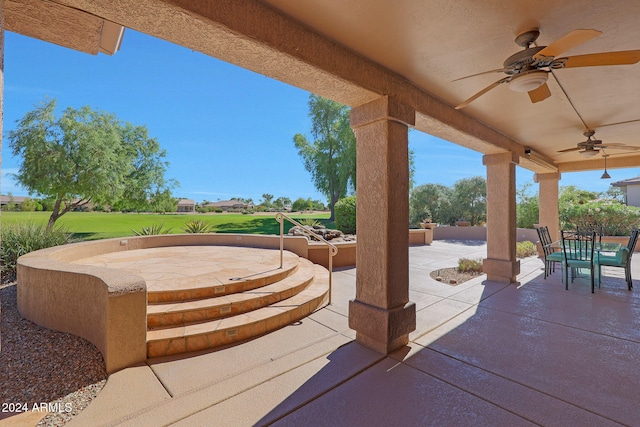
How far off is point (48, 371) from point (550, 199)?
11.4m

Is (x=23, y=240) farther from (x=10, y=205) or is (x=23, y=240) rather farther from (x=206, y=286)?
(x=10, y=205)

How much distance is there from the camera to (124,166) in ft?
42.6

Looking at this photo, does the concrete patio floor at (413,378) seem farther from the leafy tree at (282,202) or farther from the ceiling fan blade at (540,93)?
the leafy tree at (282,202)

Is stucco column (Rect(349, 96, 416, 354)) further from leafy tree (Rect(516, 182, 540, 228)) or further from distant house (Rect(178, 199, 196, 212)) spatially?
distant house (Rect(178, 199, 196, 212))

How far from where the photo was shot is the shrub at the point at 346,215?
1152 centimetres

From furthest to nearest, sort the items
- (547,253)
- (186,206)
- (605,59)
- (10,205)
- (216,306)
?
(186,206) → (10,205) → (547,253) → (216,306) → (605,59)

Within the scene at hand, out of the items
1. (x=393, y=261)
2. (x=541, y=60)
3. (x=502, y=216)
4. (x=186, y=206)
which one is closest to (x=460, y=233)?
(x=502, y=216)

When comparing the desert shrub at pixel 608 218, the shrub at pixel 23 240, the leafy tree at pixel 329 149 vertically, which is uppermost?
the leafy tree at pixel 329 149

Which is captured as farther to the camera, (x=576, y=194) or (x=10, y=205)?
(x=576, y=194)

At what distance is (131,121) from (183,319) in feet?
51.9

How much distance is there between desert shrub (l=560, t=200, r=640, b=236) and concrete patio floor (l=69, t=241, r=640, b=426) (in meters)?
8.20

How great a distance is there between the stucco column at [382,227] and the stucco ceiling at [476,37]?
0.54 metres

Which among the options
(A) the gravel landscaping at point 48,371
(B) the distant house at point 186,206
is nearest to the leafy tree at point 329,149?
(A) the gravel landscaping at point 48,371

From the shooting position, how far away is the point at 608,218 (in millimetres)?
9836
